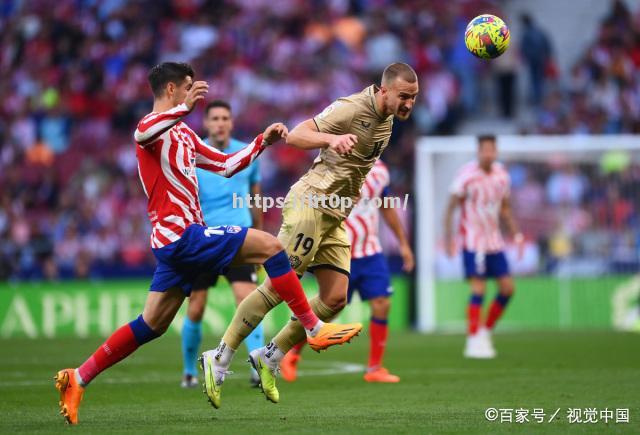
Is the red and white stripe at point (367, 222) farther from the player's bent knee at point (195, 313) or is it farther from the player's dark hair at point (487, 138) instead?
the player's dark hair at point (487, 138)

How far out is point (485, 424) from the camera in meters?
7.52

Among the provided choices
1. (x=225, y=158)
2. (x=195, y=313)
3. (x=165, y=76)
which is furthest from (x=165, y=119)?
(x=195, y=313)

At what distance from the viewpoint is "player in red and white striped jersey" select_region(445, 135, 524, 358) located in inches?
585

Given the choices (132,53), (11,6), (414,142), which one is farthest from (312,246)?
(11,6)

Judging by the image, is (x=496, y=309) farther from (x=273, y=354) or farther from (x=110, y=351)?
(x=110, y=351)

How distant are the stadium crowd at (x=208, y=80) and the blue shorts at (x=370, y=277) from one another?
8232 millimetres

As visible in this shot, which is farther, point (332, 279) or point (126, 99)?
point (126, 99)

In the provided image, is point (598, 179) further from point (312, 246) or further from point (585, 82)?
Result: point (312, 246)

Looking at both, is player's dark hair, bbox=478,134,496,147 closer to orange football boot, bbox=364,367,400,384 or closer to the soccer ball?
orange football boot, bbox=364,367,400,384

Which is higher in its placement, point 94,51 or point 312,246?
point 94,51

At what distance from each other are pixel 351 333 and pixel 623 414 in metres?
1.98

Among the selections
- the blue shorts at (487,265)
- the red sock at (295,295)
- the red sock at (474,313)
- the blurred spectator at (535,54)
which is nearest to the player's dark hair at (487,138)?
the blue shorts at (487,265)

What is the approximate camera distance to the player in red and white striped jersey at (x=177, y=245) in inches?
307

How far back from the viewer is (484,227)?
49.2ft
